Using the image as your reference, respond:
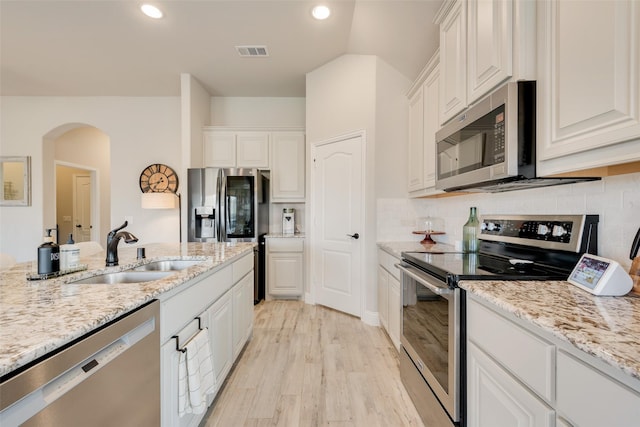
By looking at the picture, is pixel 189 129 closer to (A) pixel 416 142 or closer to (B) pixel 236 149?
(B) pixel 236 149

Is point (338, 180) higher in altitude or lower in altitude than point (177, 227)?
higher

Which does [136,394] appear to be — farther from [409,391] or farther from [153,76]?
[153,76]

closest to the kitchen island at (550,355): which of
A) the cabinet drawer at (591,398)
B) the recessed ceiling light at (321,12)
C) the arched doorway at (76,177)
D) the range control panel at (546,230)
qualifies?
the cabinet drawer at (591,398)

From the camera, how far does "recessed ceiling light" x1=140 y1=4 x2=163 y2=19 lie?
8.75 feet

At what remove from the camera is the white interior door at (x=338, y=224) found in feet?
10.5

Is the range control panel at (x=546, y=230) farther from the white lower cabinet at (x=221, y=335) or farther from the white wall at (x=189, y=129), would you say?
the white wall at (x=189, y=129)

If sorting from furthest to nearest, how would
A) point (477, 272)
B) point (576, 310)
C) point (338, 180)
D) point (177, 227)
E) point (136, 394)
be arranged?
point (177, 227), point (338, 180), point (477, 272), point (136, 394), point (576, 310)

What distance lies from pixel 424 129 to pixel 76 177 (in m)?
7.15

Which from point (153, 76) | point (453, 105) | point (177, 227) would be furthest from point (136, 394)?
point (153, 76)

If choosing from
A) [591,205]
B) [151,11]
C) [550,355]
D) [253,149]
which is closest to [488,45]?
[591,205]

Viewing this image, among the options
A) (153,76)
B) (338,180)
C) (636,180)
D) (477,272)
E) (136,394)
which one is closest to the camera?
(136,394)

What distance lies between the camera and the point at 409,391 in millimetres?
1815

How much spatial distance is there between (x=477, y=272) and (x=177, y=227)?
4372 mm

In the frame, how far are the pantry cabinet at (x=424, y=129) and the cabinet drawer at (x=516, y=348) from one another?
1412 mm
